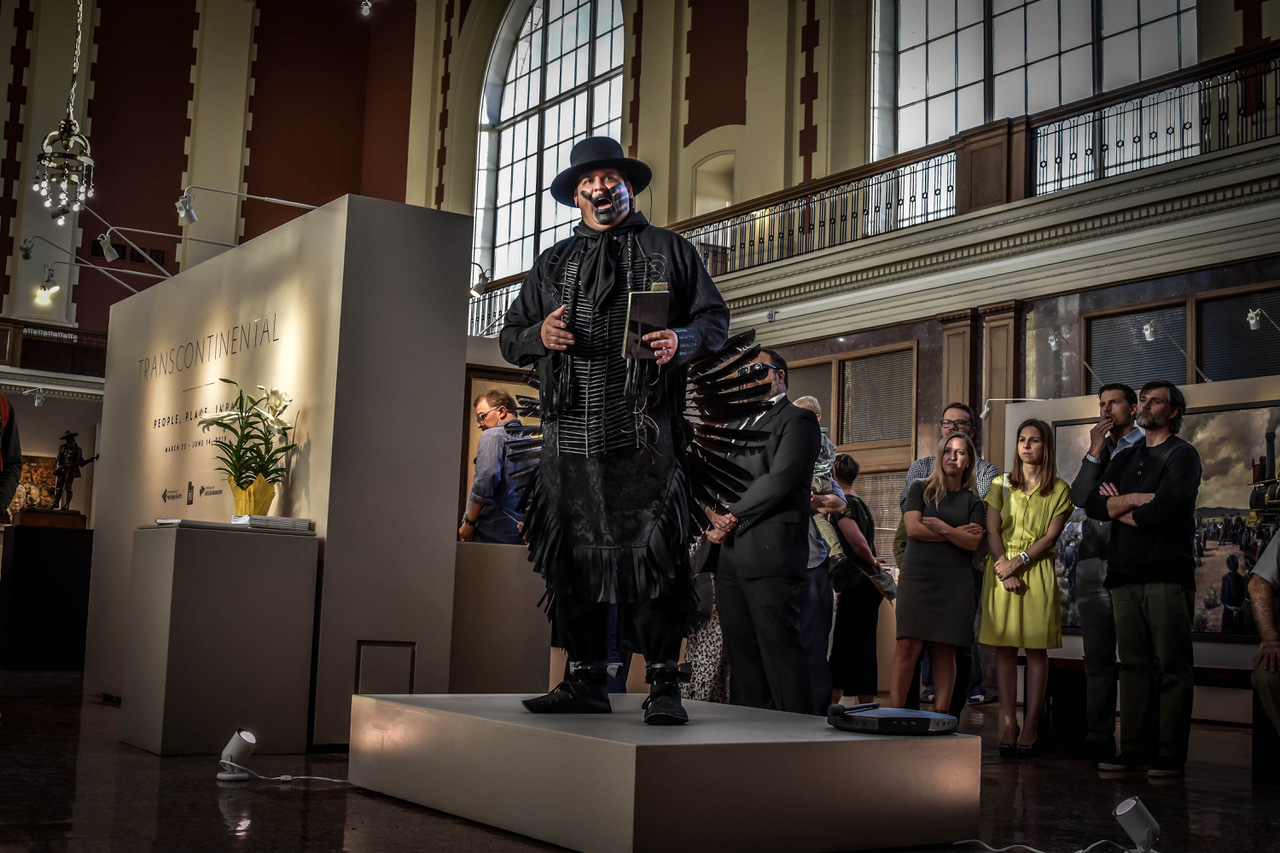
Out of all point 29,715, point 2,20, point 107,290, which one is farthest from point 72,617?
point 2,20

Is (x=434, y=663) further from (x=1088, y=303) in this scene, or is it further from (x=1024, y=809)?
(x=1088, y=303)

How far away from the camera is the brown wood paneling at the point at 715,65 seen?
13.4 m

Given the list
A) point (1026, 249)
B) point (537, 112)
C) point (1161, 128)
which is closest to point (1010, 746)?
point (1026, 249)

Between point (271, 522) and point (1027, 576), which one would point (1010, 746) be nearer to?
point (1027, 576)

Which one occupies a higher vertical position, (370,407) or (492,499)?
(370,407)

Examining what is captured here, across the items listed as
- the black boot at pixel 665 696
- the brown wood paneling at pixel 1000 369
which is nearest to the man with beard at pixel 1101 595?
the black boot at pixel 665 696

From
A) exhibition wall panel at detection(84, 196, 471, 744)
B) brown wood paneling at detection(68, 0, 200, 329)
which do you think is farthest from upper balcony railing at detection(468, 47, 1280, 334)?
brown wood paneling at detection(68, 0, 200, 329)

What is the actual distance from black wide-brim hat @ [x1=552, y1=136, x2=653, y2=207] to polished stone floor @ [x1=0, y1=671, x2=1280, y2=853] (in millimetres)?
1481

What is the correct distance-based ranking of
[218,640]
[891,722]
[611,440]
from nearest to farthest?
[891,722] < [611,440] < [218,640]

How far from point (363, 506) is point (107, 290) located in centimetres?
1426

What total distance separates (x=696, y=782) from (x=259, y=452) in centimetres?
265

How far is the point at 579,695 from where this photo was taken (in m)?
2.98

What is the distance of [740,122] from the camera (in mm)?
13289

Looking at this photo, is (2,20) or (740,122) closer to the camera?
(740,122)
